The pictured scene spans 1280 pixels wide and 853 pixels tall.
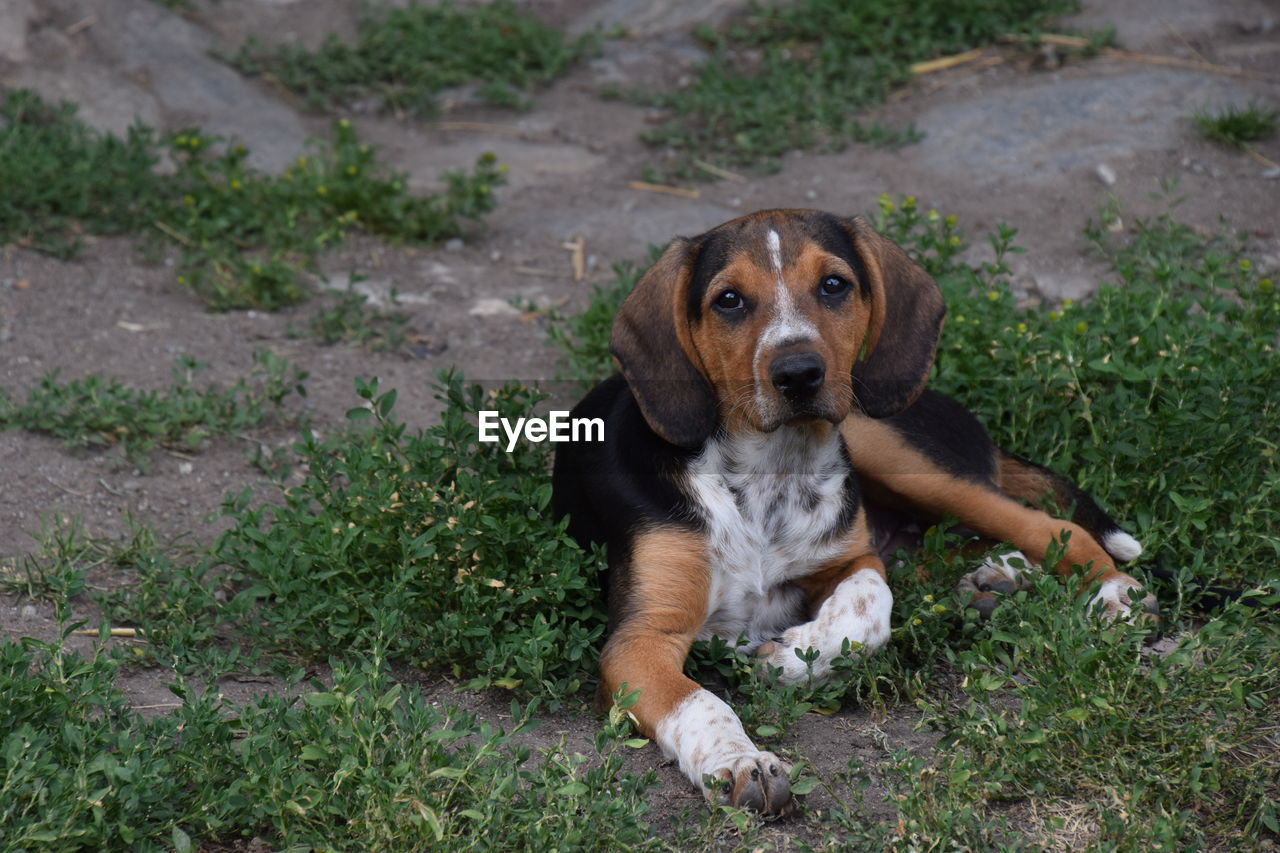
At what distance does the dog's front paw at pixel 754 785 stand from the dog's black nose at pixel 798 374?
1025mm

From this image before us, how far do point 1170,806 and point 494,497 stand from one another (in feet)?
7.15

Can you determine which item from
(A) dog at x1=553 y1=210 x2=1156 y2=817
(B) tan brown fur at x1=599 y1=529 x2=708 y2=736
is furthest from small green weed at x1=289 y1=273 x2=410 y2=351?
(B) tan brown fur at x1=599 y1=529 x2=708 y2=736

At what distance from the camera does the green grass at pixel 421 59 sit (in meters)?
9.15

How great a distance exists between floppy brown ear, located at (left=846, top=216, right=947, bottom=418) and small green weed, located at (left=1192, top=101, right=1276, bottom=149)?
416 cm

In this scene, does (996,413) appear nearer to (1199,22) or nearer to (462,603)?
(462,603)

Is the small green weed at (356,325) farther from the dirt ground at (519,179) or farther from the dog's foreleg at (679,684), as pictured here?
the dog's foreleg at (679,684)

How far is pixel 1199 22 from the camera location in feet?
29.5

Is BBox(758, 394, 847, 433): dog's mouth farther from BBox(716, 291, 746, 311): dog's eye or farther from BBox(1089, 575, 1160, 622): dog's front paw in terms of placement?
BBox(1089, 575, 1160, 622): dog's front paw

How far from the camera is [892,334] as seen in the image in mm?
4375

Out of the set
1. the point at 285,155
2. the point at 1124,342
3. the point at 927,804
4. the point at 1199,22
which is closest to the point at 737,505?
the point at 927,804

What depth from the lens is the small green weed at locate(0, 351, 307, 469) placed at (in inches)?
221

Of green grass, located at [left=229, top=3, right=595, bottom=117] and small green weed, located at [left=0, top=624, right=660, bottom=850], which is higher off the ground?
green grass, located at [left=229, top=3, right=595, bottom=117]

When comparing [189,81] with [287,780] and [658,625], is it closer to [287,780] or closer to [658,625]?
[658,625]

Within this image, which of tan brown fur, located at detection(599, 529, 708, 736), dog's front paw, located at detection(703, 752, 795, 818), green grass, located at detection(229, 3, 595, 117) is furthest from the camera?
green grass, located at detection(229, 3, 595, 117)
